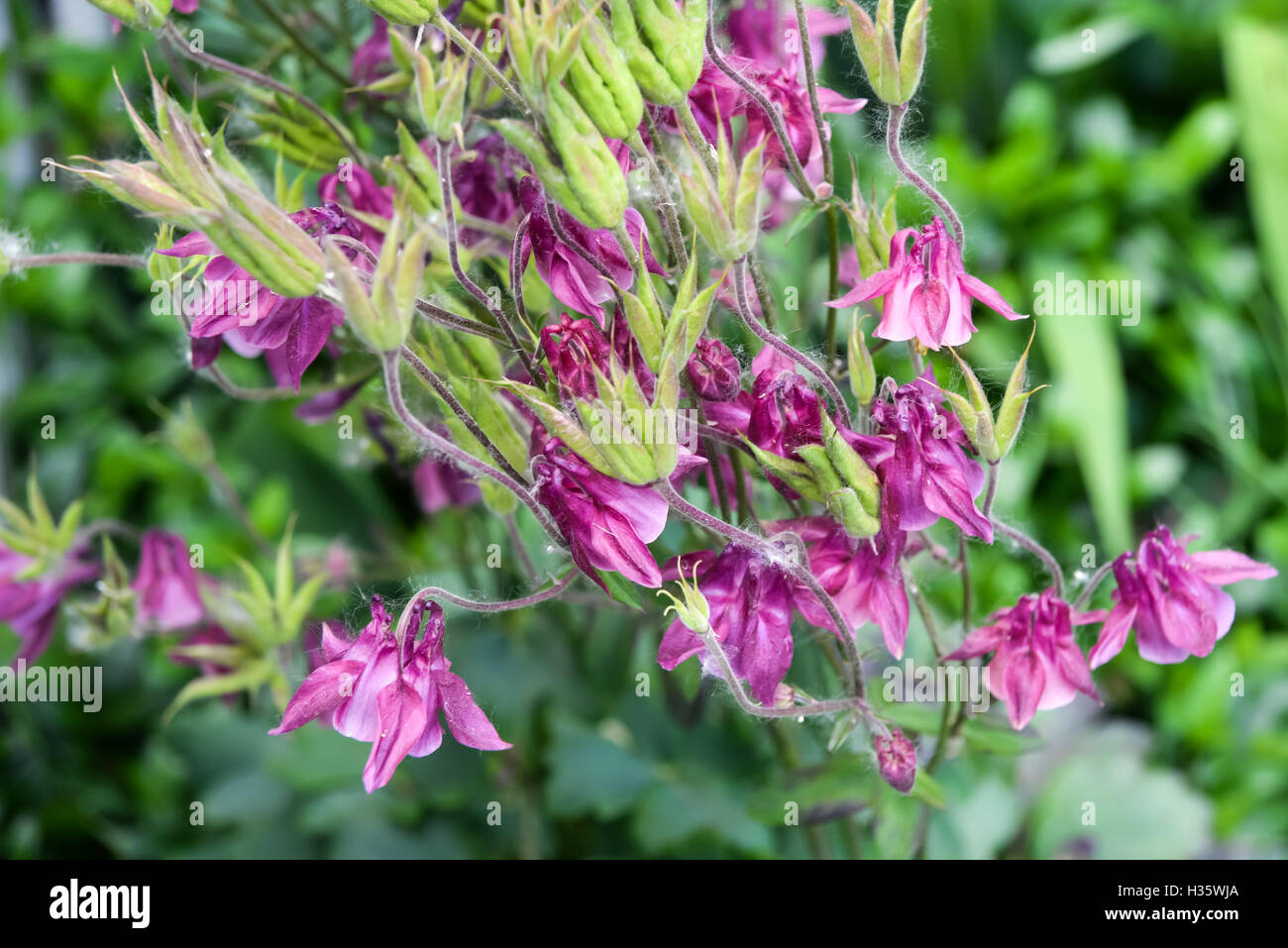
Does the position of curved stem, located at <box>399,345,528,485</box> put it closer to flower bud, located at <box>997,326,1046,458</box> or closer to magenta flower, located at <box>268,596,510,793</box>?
magenta flower, located at <box>268,596,510,793</box>

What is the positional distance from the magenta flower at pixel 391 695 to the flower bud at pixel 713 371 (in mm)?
121

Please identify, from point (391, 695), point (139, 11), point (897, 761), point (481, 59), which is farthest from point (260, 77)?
point (897, 761)

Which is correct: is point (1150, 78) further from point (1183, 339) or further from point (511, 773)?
point (511, 773)

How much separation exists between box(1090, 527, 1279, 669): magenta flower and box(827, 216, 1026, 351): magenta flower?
12 centimetres

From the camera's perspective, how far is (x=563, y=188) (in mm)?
309

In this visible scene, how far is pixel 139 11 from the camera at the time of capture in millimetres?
397

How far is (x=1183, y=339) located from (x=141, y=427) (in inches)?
A: 51.2

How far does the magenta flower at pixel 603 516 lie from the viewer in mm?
334

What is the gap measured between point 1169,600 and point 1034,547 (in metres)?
0.06

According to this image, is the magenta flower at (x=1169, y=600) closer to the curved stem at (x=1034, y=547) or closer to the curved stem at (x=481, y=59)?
the curved stem at (x=1034, y=547)

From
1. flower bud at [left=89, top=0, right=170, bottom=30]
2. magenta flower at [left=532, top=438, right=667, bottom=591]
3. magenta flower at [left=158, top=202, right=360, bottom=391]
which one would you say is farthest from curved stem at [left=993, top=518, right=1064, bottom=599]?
flower bud at [left=89, top=0, right=170, bottom=30]

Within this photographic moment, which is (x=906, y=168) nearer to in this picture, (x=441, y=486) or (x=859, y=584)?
(x=859, y=584)

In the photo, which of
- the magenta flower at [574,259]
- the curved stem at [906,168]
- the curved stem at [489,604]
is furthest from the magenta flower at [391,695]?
the curved stem at [906,168]

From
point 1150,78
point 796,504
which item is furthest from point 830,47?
point 796,504
